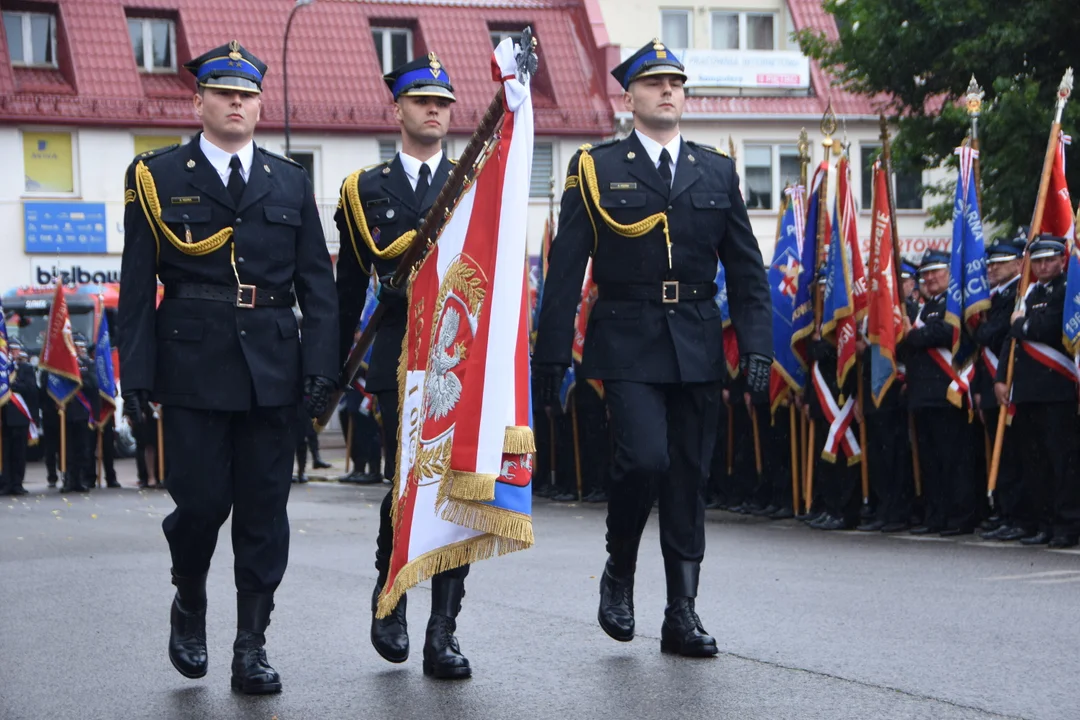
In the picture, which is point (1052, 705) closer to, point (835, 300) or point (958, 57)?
point (835, 300)

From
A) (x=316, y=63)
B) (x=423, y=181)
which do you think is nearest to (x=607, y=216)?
(x=423, y=181)

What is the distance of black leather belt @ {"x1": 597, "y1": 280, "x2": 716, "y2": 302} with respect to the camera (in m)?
6.95

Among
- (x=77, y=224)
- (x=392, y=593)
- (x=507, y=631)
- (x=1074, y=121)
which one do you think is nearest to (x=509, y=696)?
(x=392, y=593)

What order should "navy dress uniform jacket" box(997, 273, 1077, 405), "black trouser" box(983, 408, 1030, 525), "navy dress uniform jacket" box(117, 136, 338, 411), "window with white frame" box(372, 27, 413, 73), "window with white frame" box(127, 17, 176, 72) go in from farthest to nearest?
1. "window with white frame" box(372, 27, 413, 73)
2. "window with white frame" box(127, 17, 176, 72)
3. "black trouser" box(983, 408, 1030, 525)
4. "navy dress uniform jacket" box(997, 273, 1077, 405)
5. "navy dress uniform jacket" box(117, 136, 338, 411)

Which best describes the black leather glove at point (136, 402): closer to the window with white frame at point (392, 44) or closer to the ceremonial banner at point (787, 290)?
the ceremonial banner at point (787, 290)

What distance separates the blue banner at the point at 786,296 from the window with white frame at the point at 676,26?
92.3 ft

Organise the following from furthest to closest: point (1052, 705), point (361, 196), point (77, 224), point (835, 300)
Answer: point (77, 224)
point (835, 300)
point (361, 196)
point (1052, 705)

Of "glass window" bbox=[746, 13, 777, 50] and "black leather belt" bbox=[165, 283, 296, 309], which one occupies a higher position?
"glass window" bbox=[746, 13, 777, 50]

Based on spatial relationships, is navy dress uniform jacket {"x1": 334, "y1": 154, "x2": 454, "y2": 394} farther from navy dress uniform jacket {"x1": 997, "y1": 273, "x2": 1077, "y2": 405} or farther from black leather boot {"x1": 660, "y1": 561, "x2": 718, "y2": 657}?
navy dress uniform jacket {"x1": 997, "y1": 273, "x2": 1077, "y2": 405}

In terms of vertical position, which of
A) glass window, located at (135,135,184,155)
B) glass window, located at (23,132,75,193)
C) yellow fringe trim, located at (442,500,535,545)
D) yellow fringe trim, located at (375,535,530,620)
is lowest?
yellow fringe trim, located at (375,535,530,620)

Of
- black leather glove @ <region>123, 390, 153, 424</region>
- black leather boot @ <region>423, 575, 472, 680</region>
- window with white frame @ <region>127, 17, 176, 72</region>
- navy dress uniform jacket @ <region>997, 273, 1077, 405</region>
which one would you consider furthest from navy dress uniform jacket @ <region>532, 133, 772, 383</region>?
window with white frame @ <region>127, 17, 176, 72</region>

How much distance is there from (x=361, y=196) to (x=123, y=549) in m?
6.28

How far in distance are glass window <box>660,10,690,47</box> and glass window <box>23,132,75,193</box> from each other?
14311mm

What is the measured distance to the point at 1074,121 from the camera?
21453 mm
